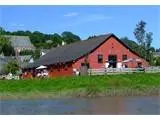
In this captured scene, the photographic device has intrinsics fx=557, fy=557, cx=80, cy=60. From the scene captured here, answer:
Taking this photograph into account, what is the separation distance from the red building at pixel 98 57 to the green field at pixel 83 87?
10.4 metres

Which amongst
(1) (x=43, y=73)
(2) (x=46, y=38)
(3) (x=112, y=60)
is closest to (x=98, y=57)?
(3) (x=112, y=60)

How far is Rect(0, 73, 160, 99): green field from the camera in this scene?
23.6 metres

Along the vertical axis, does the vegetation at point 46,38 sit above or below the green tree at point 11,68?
above

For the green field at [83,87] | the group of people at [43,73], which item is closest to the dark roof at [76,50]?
the group of people at [43,73]

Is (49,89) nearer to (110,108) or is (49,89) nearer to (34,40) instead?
(110,108)

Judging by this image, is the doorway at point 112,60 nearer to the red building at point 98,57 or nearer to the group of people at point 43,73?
the red building at point 98,57

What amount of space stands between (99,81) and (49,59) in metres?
17.5

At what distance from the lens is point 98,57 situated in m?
39.2

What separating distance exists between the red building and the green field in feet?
34.3

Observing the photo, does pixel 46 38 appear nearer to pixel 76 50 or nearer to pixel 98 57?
pixel 76 50

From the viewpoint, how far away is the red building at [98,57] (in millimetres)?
38656

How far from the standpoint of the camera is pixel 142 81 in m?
26.8
